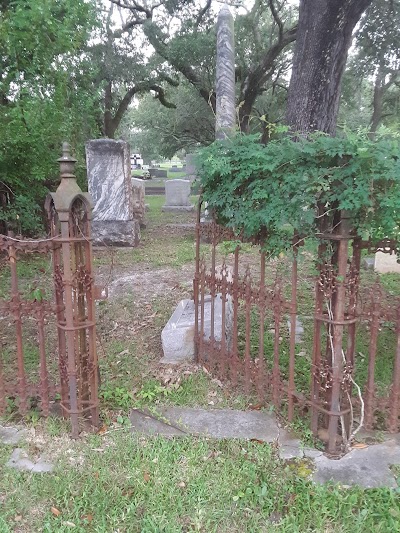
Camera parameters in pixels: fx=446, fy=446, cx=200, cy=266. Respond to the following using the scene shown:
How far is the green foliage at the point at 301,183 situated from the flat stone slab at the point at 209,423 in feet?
3.78

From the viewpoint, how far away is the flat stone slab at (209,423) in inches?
113

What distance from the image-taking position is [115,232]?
30.2 feet

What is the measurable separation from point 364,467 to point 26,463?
194 centimetres

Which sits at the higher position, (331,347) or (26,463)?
(331,347)

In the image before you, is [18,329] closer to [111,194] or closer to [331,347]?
[331,347]

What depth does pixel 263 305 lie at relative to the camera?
288 centimetres

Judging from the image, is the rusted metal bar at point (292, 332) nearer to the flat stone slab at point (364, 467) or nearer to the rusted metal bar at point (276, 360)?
the rusted metal bar at point (276, 360)

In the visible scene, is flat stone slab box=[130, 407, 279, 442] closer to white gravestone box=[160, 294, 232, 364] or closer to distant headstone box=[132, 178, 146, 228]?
white gravestone box=[160, 294, 232, 364]

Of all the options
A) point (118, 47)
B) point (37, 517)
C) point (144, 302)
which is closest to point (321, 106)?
point (144, 302)

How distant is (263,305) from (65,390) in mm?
1409

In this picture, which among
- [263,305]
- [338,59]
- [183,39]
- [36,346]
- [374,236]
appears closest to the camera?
[374,236]

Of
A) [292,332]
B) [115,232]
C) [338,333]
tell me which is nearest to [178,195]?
[115,232]

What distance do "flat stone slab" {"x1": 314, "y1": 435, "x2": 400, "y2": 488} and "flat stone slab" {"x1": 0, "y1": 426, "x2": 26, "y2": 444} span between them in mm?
1824

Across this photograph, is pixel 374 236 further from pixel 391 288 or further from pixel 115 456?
pixel 391 288
